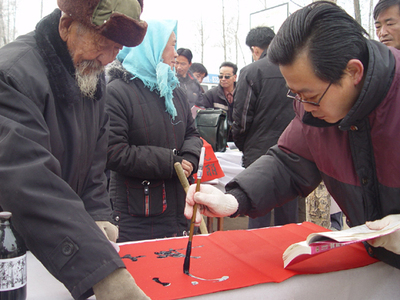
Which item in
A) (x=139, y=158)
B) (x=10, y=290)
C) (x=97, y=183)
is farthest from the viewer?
(x=139, y=158)

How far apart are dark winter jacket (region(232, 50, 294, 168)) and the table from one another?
1.81m

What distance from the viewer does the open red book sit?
3.58ft

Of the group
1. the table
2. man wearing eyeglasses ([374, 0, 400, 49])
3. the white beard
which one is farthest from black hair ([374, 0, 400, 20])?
the white beard

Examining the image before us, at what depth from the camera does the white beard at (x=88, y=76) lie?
133 centimetres

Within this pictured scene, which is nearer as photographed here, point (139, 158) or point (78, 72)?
point (78, 72)

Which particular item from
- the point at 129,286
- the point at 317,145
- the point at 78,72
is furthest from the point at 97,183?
the point at 317,145

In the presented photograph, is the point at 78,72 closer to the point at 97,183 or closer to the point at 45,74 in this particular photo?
the point at 45,74

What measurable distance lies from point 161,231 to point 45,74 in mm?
1229

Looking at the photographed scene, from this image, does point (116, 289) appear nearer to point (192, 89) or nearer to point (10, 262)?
point (10, 262)

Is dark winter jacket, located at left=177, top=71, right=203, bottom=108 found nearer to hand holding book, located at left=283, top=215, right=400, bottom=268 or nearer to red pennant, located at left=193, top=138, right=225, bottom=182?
red pennant, located at left=193, top=138, right=225, bottom=182

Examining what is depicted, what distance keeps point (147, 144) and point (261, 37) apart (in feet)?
6.21

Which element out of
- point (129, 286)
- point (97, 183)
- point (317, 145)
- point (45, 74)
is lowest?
point (129, 286)

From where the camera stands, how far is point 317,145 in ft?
4.89

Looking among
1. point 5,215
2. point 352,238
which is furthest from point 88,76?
point 352,238
